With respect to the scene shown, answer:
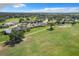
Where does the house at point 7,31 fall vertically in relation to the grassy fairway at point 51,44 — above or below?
above

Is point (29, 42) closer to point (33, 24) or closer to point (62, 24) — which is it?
point (33, 24)

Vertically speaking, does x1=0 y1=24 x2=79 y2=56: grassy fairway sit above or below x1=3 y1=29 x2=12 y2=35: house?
below

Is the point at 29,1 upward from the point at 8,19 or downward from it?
upward

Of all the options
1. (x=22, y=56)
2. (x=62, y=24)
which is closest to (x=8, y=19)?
(x=22, y=56)

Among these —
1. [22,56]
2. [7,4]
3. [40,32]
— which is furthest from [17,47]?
[7,4]

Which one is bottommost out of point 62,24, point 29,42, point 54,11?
point 29,42

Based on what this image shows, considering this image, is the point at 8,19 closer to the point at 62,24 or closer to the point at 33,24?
the point at 33,24
